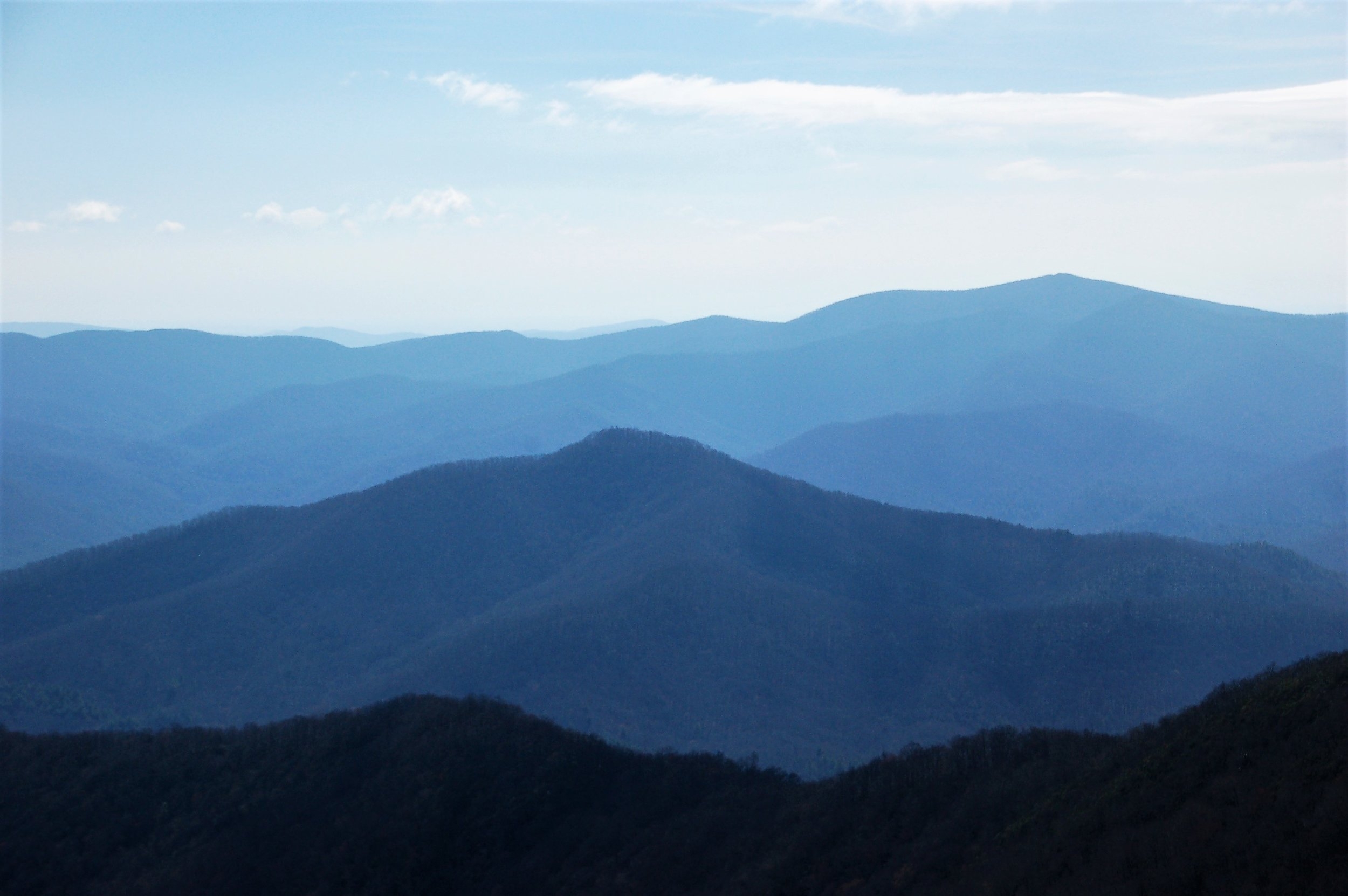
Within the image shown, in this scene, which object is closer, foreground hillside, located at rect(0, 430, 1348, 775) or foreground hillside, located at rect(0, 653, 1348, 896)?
foreground hillside, located at rect(0, 653, 1348, 896)

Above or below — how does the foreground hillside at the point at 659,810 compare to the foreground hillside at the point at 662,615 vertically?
above

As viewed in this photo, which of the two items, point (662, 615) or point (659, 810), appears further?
point (662, 615)

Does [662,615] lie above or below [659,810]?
below

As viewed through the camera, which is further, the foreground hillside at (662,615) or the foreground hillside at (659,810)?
the foreground hillside at (662,615)

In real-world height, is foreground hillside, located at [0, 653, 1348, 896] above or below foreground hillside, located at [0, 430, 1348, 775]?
above
